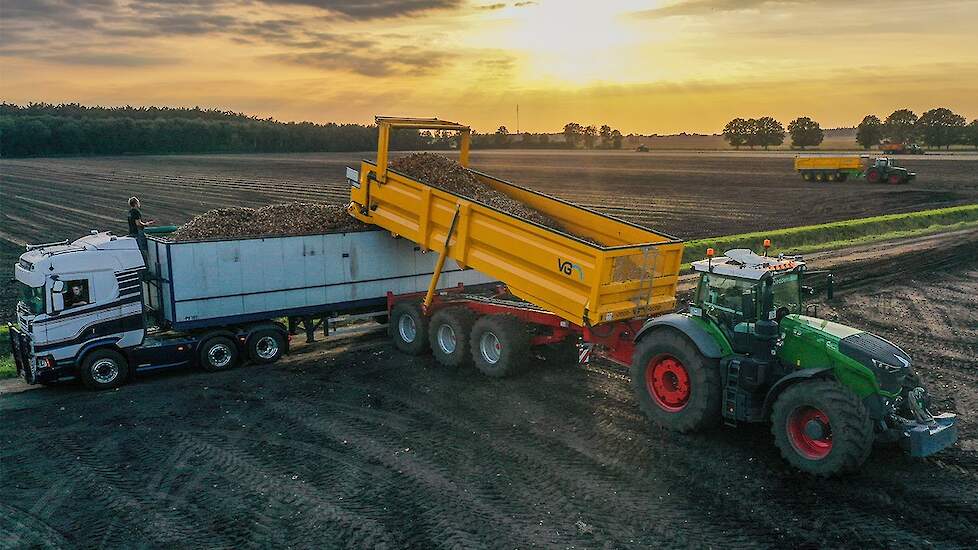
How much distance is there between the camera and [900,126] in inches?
4358

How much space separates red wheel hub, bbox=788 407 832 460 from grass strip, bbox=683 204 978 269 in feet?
48.9

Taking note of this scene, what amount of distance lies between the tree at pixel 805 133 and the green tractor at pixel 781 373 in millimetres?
118649

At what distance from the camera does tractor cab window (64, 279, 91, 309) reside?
1316 centimetres

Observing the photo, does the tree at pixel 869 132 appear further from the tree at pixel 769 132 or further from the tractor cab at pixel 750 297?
the tractor cab at pixel 750 297

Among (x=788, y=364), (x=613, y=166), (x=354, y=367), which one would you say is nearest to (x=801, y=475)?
(x=788, y=364)

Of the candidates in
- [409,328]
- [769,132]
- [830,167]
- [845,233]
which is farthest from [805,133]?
[409,328]

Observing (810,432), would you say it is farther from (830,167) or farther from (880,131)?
(880,131)

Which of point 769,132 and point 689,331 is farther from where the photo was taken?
point 769,132

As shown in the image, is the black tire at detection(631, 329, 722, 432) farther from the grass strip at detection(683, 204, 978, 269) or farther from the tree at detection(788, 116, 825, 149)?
the tree at detection(788, 116, 825, 149)

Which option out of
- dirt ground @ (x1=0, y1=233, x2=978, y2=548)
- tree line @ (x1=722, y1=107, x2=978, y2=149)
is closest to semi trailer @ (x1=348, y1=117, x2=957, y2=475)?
dirt ground @ (x1=0, y1=233, x2=978, y2=548)

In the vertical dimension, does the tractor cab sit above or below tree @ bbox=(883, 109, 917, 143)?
below

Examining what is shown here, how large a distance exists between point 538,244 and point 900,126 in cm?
11834

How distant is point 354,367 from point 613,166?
6880 cm

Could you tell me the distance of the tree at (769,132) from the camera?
12062 cm
